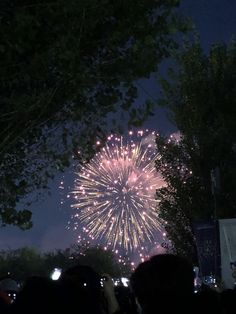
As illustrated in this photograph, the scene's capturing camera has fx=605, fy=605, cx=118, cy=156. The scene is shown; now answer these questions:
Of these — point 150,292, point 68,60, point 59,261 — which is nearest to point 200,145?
point 68,60

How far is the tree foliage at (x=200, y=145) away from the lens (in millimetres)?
24766

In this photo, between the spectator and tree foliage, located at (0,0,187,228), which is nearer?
the spectator

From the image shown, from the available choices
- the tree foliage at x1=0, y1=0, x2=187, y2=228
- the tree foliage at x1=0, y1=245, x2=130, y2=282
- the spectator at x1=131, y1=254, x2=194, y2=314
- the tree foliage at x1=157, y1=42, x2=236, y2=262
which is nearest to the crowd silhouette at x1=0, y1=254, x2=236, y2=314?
the spectator at x1=131, y1=254, x2=194, y2=314

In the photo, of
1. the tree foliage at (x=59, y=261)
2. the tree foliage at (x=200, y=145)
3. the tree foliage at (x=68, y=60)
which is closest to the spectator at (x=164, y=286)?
the tree foliage at (x=68, y=60)

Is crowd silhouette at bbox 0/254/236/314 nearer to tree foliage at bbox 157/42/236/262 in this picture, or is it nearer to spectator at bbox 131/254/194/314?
spectator at bbox 131/254/194/314

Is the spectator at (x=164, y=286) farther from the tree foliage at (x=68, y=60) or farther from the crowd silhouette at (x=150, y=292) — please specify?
the tree foliage at (x=68, y=60)

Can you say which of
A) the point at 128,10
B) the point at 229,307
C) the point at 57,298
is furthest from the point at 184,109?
the point at 57,298

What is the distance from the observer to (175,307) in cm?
308

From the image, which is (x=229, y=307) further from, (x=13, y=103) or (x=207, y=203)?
(x=207, y=203)

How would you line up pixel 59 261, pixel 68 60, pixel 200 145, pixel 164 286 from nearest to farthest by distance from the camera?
1. pixel 164 286
2. pixel 68 60
3. pixel 200 145
4. pixel 59 261

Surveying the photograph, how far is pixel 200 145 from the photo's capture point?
25625 mm

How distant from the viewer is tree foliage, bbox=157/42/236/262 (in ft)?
81.3

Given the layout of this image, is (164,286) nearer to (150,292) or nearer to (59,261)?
(150,292)

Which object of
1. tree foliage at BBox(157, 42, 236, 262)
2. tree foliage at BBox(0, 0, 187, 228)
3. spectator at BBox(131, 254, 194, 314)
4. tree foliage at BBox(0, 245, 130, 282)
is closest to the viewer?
spectator at BBox(131, 254, 194, 314)
